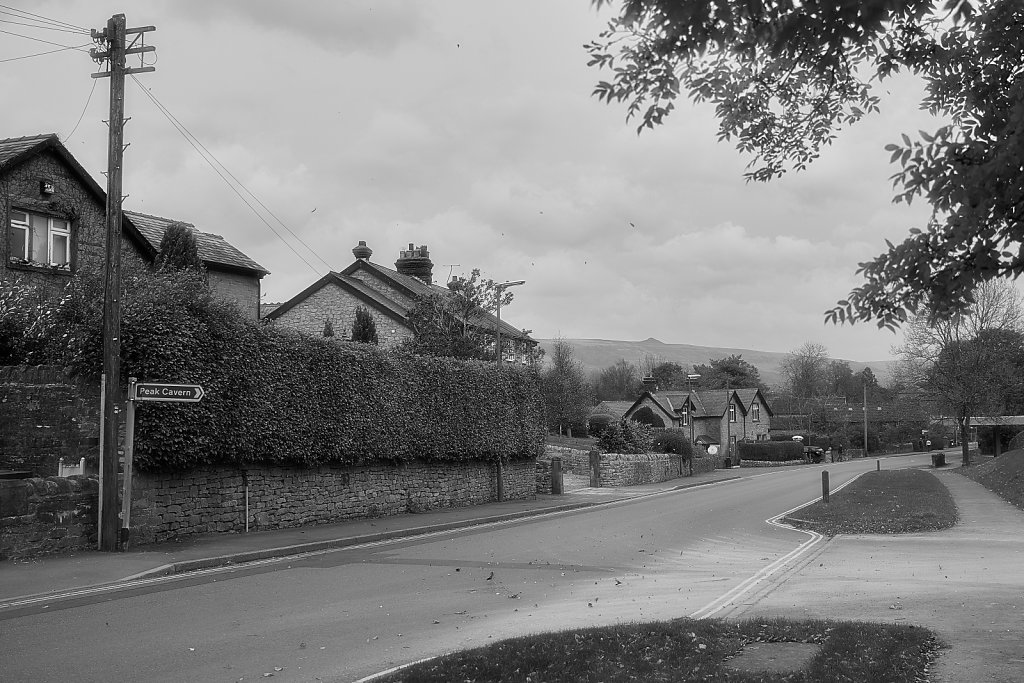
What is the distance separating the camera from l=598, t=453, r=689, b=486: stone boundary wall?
1634 inches

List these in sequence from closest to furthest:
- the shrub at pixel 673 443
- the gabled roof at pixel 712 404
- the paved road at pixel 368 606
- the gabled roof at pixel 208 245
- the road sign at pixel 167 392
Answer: the paved road at pixel 368 606, the road sign at pixel 167 392, the gabled roof at pixel 208 245, the shrub at pixel 673 443, the gabled roof at pixel 712 404

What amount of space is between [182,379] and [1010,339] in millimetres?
52030

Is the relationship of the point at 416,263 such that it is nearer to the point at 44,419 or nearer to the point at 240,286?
the point at 240,286

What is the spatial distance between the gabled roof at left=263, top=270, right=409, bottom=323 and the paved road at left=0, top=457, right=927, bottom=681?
1137 inches

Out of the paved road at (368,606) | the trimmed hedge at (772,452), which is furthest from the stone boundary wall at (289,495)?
the trimmed hedge at (772,452)

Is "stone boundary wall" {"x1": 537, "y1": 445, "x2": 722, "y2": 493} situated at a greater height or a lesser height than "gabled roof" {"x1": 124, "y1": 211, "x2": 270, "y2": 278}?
lesser

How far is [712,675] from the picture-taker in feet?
20.4

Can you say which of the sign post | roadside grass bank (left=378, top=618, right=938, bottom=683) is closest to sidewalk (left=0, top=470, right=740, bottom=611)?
the sign post

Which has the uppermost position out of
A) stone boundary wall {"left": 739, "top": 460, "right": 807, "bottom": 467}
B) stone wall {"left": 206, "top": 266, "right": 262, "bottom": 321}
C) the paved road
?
stone wall {"left": 206, "top": 266, "right": 262, "bottom": 321}

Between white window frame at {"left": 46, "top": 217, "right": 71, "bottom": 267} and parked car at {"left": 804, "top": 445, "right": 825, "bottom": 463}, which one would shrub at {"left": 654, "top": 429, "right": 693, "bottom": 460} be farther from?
white window frame at {"left": 46, "top": 217, "right": 71, "bottom": 267}

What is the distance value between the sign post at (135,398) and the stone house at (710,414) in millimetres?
66295

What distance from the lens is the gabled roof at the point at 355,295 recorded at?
46.6 metres

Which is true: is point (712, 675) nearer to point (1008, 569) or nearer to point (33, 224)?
point (1008, 569)

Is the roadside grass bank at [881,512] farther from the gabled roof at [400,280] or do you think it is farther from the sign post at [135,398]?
the gabled roof at [400,280]
